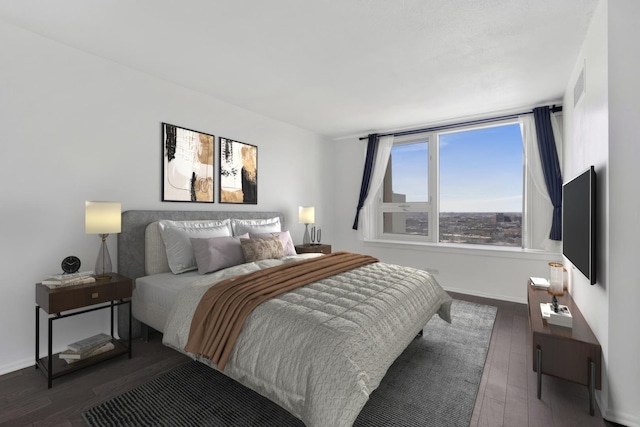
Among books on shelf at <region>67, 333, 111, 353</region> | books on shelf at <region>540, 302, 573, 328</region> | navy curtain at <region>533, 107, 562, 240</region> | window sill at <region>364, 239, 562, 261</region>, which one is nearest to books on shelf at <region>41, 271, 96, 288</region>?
books on shelf at <region>67, 333, 111, 353</region>

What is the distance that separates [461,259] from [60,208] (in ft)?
15.3

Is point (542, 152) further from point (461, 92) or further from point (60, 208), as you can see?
point (60, 208)

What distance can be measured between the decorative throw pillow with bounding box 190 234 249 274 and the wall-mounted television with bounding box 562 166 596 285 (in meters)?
2.81

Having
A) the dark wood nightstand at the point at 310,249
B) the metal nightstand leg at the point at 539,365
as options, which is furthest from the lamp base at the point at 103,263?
the metal nightstand leg at the point at 539,365

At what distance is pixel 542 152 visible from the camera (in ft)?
12.2

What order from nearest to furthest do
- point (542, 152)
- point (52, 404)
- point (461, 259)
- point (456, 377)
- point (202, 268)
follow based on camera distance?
point (52, 404), point (456, 377), point (202, 268), point (542, 152), point (461, 259)

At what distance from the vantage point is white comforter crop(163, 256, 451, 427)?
55.9 inches

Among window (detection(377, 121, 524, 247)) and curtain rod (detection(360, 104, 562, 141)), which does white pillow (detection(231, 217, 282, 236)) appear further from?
curtain rod (detection(360, 104, 562, 141))

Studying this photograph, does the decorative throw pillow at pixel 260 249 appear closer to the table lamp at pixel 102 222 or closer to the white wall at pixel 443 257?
the table lamp at pixel 102 222

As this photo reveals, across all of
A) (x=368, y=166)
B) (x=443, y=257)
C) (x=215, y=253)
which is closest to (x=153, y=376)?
(x=215, y=253)

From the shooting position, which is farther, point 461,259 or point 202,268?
point 461,259

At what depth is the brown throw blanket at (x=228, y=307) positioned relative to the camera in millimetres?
1804

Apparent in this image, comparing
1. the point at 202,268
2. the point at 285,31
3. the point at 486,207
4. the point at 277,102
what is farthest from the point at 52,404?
the point at 486,207

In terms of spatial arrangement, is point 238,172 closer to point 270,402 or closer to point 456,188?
point 270,402
